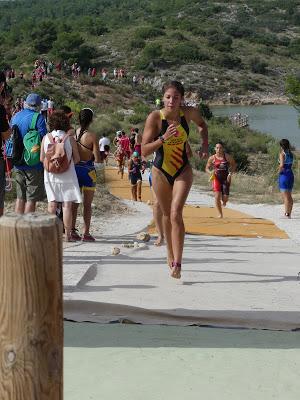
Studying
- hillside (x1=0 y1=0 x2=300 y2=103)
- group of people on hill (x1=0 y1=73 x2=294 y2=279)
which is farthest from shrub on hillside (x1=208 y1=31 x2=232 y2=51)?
group of people on hill (x1=0 y1=73 x2=294 y2=279)

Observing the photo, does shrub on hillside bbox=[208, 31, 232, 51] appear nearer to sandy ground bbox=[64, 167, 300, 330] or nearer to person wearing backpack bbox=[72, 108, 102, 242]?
sandy ground bbox=[64, 167, 300, 330]

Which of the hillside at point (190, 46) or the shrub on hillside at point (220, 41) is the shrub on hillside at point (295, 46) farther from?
the shrub on hillside at point (220, 41)

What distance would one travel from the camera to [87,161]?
835 cm

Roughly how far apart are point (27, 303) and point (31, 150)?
539cm

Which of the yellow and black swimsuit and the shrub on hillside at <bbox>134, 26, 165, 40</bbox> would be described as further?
the shrub on hillside at <bbox>134, 26, 165, 40</bbox>

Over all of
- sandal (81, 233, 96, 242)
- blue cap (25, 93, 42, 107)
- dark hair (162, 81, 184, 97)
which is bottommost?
sandal (81, 233, 96, 242)

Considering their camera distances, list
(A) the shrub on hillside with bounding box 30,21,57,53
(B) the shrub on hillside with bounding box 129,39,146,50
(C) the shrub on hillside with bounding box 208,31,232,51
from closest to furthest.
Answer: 1. (A) the shrub on hillside with bounding box 30,21,57,53
2. (B) the shrub on hillside with bounding box 129,39,146,50
3. (C) the shrub on hillside with bounding box 208,31,232,51

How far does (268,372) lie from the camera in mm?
3781

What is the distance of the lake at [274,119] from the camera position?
5032 centimetres

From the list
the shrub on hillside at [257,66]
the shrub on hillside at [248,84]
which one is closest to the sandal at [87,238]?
the shrub on hillside at [248,84]

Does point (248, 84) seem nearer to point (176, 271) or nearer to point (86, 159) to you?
point (86, 159)

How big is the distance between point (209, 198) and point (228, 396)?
13.8m

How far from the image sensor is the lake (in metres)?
50.3

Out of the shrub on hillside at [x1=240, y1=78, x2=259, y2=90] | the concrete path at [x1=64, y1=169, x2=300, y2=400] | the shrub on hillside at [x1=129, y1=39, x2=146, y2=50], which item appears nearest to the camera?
the concrete path at [x1=64, y1=169, x2=300, y2=400]
